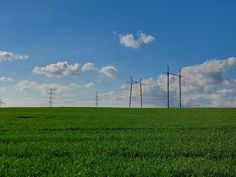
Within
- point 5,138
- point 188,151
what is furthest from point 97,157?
point 5,138

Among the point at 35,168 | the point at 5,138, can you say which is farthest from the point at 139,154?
the point at 5,138

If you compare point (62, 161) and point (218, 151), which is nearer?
point (62, 161)

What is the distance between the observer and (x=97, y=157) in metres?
14.0

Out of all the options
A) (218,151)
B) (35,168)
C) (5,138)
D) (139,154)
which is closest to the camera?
(35,168)

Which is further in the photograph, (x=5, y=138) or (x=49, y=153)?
(x=5, y=138)

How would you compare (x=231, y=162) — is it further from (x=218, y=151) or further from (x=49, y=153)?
(x=49, y=153)

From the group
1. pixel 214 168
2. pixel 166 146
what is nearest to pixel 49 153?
pixel 166 146

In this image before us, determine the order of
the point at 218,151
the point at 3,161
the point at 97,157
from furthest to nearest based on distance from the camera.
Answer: the point at 218,151, the point at 97,157, the point at 3,161

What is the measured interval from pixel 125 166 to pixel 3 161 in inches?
153

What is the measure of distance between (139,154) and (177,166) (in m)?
3.08

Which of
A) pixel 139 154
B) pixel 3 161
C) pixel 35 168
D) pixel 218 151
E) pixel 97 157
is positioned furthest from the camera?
pixel 218 151

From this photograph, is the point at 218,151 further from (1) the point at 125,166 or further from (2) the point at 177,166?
(1) the point at 125,166

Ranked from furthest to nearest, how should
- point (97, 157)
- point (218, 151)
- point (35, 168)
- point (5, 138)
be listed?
point (5, 138)
point (218, 151)
point (97, 157)
point (35, 168)

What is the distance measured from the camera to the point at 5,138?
21.4m
